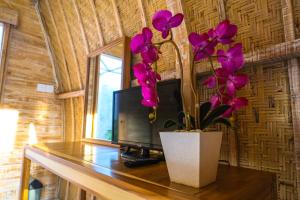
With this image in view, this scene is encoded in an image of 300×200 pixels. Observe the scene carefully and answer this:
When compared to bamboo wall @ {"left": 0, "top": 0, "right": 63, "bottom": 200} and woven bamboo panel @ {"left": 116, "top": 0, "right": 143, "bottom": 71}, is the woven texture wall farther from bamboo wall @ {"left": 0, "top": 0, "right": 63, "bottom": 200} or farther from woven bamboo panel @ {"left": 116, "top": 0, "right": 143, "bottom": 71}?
bamboo wall @ {"left": 0, "top": 0, "right": 63, "bottom": 200}

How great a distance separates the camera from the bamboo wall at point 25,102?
2.64 meters

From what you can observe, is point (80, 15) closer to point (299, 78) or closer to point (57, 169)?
point (57, 169)

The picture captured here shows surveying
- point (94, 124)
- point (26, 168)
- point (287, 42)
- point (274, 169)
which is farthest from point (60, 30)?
point (274, 169)

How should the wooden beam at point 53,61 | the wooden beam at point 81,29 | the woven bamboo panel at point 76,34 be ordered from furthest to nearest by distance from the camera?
1. the wooden beam at point 53,61
2. the woven bamboo panel at point 76,34
3. the wooden beam at point 81,29

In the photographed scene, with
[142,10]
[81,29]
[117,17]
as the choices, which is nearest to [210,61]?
[142,10]

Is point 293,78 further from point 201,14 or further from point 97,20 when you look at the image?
point 97,20

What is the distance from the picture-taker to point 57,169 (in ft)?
4.17

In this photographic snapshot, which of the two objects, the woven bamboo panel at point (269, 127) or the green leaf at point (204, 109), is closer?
the green leaf at point (204, 109)

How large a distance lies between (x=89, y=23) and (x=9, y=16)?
4.24ft

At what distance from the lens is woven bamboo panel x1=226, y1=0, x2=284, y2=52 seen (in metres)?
1.08

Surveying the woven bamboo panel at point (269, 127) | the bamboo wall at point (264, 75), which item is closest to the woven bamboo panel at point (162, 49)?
the bamboo wall at point (264, 75)

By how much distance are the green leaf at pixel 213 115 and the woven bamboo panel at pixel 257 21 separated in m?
0.56

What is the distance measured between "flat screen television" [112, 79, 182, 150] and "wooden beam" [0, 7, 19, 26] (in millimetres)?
2252

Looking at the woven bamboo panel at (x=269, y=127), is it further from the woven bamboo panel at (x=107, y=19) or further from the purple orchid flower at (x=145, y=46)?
the woven bamboo panel at (x=107, y=19)
